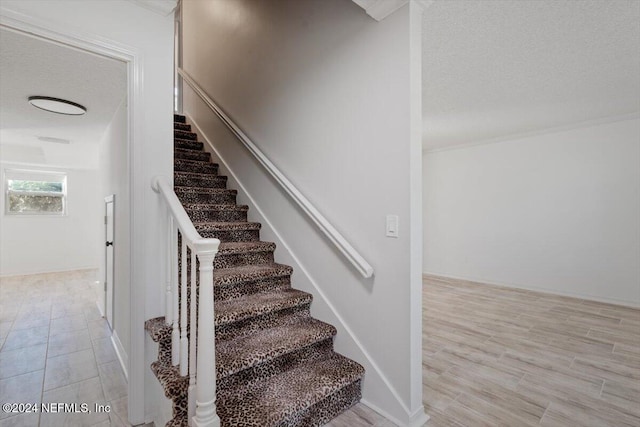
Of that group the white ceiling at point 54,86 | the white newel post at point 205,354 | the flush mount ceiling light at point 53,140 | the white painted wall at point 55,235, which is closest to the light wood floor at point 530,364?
the white newel post at point 205,354

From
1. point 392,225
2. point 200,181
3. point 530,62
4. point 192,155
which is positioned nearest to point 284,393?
point 392,225

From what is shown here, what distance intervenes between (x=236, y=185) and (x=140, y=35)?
1693mm

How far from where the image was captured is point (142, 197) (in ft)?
5.38

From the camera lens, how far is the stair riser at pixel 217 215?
2.60 m

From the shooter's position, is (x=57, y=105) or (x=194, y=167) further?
(x=194, y=167)

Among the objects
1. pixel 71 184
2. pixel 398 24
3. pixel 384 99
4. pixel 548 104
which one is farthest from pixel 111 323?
pixel 548 104

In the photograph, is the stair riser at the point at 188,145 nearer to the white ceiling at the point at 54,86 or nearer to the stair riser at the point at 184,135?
the stair riser at the point at 184,135

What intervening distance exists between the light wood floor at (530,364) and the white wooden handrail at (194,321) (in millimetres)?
1221

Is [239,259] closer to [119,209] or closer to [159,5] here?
[119,209]

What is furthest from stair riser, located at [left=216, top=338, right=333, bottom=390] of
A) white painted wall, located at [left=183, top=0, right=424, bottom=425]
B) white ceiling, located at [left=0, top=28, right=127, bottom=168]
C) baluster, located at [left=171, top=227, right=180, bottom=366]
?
white ceiling, located at [left=0, top=28, right=127, bottom=168]

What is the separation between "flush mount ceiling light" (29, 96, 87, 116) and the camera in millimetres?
2344

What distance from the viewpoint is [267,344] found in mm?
1728

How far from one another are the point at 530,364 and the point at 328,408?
1742mm

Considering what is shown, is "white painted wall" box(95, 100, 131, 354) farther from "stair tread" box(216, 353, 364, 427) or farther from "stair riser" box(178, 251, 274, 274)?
"stair tread" box(216, 353, 364, 427)
